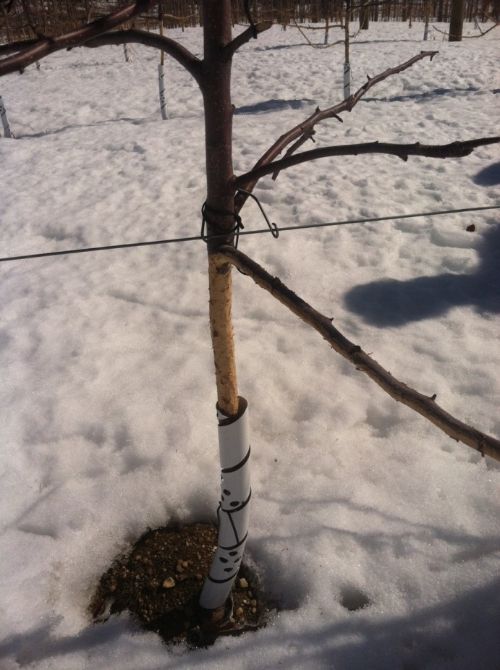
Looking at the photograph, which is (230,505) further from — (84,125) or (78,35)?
(84,125)

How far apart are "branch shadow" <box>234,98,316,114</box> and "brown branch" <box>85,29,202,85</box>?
697 cm

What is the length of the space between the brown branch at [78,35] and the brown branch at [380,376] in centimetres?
47

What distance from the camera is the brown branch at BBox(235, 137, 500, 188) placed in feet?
2.86

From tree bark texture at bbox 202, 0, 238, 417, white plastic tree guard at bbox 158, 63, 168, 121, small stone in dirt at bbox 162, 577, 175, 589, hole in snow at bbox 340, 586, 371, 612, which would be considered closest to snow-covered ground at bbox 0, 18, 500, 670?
hole in snow at bbox 340, 586, 371, 612

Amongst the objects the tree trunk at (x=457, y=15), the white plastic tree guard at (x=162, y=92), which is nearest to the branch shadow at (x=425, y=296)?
the white plastic tree guard at (x=162, y=92)

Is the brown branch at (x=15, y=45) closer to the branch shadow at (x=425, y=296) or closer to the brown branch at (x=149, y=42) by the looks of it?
the brown branch at (x=149, y=42)

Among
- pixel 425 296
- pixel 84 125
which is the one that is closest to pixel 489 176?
pixel 425 296

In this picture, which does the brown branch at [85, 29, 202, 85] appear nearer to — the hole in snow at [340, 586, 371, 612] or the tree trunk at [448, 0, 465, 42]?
the hole in snow at [340, 586, 371, 612]

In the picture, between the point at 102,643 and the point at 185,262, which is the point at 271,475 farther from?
the point at 185,262

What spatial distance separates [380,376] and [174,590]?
3.98 ft

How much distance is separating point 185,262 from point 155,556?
2343 millimetres

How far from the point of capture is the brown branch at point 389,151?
34.3 inches

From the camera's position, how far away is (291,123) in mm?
6543

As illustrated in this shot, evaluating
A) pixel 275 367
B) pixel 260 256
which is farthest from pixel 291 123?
pixel 275 367
